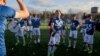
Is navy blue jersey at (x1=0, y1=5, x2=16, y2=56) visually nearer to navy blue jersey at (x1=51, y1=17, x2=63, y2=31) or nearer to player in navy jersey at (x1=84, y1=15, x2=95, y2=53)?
navy blue jersey at (x1=51, y1=17, x2=63, y2=31)

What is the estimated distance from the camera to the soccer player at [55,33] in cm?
1588

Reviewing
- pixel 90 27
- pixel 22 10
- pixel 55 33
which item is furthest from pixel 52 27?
pixel 22 10

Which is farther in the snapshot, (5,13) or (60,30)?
(60,30)

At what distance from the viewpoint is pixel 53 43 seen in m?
15.8

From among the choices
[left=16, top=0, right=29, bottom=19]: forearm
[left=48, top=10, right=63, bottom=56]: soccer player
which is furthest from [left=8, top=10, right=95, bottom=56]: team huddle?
[left=16, top=0, right=29, bottom=19]: forearm

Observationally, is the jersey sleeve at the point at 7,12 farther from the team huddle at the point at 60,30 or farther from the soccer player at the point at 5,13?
the team huddle at the point at 60,30

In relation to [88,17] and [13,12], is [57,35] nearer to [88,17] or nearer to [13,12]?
[88,17]

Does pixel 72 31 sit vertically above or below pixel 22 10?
below

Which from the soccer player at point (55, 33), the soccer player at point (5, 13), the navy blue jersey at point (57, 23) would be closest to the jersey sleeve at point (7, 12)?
the soccer player at point (5, 13)

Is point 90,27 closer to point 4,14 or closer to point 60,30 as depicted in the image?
point 60,30

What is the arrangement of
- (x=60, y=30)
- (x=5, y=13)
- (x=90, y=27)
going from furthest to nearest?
(x=90, y=27), (x=60, y=30), (x=5, y=13)

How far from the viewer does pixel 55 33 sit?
52.6 feet

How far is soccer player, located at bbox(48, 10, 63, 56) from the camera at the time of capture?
1588 centimetres

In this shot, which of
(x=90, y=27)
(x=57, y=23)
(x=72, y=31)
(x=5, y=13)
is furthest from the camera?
(x=72, y=31)
